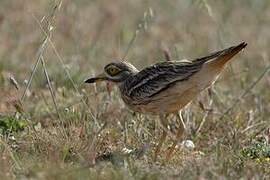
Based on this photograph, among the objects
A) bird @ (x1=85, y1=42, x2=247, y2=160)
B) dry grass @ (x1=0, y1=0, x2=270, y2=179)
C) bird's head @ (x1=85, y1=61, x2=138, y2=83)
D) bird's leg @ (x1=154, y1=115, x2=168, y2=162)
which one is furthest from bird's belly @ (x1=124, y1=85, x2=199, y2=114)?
bird's head @ (x1=85, y1=61, x2=138, y2=83)

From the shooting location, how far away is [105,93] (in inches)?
316

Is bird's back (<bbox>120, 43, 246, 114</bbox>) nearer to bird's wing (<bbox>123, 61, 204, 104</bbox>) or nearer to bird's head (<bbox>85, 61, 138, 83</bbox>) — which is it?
bird's wing (<bbox>123, 61, 204, 104</bbox>)

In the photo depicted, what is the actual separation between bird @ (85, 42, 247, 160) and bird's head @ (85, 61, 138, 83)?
102mm

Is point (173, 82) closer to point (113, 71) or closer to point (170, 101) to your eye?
point (170, 101)

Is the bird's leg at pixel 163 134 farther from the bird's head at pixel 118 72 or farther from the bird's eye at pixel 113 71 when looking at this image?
the bird's eye at pixel 113 71

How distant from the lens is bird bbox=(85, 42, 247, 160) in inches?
242

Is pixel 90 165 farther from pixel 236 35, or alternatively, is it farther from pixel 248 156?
pixel 236 35

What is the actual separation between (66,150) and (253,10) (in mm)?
7176

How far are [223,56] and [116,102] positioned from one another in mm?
2053

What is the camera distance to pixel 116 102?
7.89 m

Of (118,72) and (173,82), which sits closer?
(173,82)

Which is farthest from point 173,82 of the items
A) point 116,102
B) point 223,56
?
point 116,102

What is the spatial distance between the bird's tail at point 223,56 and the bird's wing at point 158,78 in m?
0.09

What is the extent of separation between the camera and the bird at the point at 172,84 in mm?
6145
